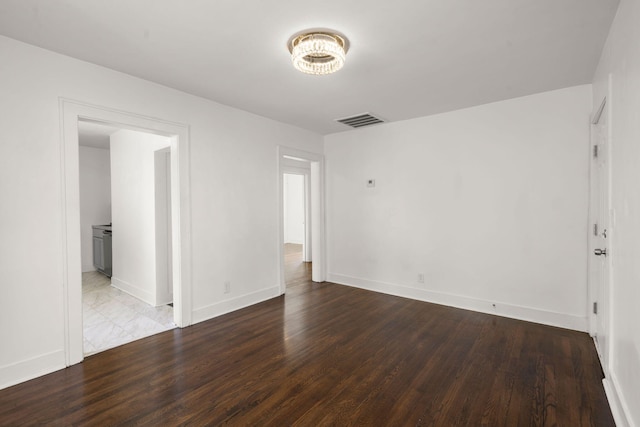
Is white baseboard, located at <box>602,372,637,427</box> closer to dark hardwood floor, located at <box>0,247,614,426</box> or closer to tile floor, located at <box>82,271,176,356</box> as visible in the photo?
dark hardwood floor, located at <box>0,247,614,426</box>

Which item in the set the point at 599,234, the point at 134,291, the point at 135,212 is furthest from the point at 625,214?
the point at 134,291

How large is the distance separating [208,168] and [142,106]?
0.92m

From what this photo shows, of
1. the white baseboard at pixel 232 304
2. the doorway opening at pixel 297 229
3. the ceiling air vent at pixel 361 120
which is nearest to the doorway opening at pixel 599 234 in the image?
the ceiling air vent at pixel 361 120

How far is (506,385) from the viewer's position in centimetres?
230

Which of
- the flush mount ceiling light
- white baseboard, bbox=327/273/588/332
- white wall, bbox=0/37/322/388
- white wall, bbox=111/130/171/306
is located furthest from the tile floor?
the flush mount ceiling light

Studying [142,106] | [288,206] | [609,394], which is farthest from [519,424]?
[288,206]

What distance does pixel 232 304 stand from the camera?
13.0 ft

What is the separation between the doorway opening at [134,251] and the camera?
348cm

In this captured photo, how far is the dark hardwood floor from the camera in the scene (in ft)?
6.50

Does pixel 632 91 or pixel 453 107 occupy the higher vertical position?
pixel 453 107

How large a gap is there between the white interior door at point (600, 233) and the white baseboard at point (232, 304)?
3620 mm

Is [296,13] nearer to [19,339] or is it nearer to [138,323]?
[19,339]

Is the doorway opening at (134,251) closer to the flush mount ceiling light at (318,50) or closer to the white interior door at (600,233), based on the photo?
the flush mount ceiling light at (318,50)

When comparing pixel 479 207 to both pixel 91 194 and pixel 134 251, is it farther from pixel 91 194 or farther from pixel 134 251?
pixel 91 194
